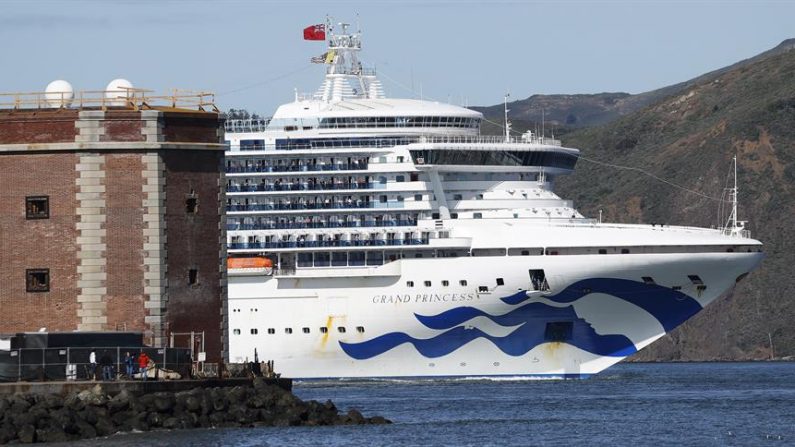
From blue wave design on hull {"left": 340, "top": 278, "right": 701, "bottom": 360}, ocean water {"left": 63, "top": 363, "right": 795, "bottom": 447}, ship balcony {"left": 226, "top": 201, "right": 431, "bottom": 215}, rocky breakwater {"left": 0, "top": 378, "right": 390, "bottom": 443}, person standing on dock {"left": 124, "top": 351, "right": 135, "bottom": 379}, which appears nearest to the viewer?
rocky breakwater {"left": 0, "top": 378, "right": 390, "bottom": 443}

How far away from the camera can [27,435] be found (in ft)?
131

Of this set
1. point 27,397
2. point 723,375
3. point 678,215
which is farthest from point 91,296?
point 678,215

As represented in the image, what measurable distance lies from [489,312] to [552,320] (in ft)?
7.64

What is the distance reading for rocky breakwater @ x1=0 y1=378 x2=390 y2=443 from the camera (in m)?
40.4

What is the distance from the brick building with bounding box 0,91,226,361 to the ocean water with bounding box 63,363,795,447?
483 cm

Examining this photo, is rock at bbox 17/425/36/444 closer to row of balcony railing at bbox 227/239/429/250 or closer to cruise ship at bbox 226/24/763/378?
cruise ship at bbox 226/24/763/378

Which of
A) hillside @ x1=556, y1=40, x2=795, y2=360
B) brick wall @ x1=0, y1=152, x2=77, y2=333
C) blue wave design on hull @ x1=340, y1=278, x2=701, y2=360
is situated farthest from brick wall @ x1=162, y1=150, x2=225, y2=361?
hillside @ x1=556, y1=40, x2=795, y2=360

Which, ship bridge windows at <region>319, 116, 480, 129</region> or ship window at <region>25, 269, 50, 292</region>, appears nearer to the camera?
ship window at <region>25, 269, 50, 292</region>

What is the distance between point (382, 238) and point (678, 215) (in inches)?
2714

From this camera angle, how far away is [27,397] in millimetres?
41719

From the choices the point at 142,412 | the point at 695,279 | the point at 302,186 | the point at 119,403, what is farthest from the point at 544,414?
the point at 302,186

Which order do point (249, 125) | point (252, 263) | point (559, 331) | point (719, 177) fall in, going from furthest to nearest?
point (719, 177), point (249, 125), point (252, 263), point (559, 331)

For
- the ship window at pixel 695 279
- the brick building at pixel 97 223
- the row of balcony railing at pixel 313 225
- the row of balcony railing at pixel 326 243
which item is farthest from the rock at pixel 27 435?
the ship window at pixel 695 279

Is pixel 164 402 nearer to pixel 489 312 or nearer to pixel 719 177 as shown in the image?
pixel 489 312
